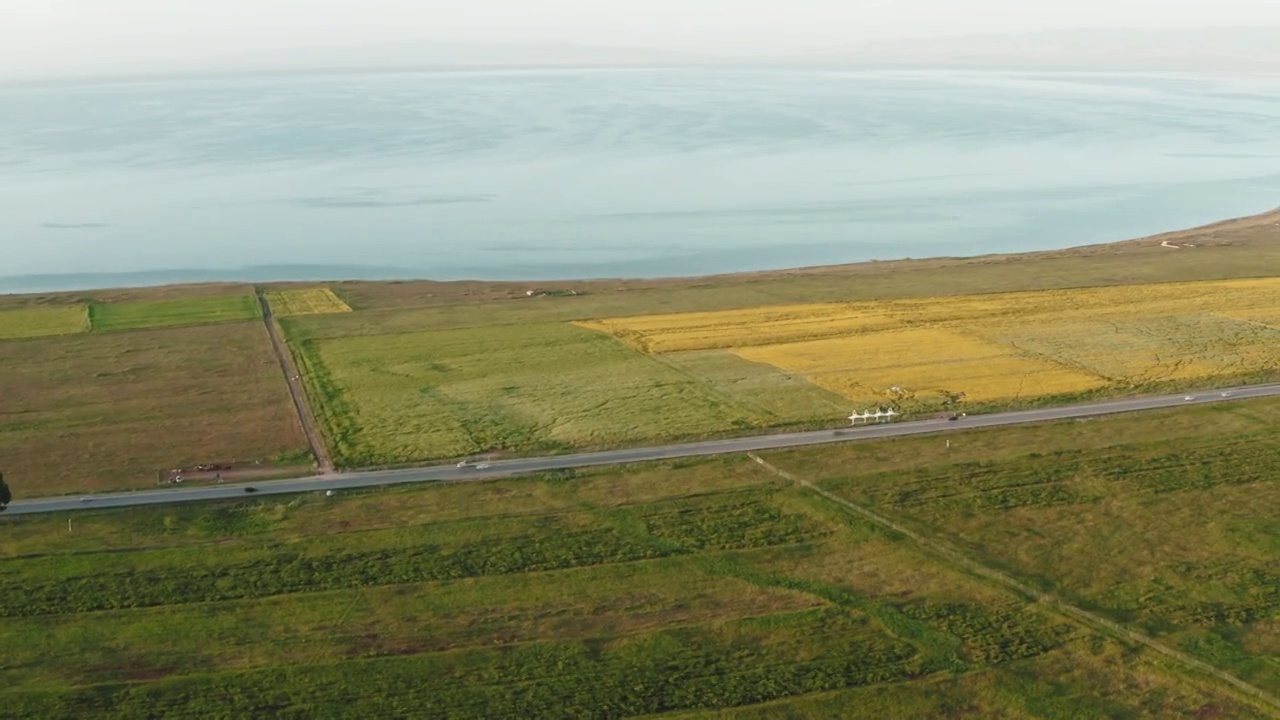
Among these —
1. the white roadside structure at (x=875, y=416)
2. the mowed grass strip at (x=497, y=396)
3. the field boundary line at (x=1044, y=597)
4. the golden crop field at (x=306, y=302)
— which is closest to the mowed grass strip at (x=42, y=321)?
the golden crop field at (x=306, y=302)

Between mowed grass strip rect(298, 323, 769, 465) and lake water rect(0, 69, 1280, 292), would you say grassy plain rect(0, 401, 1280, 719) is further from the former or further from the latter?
lake water rect(0, 69, 1280, 292)

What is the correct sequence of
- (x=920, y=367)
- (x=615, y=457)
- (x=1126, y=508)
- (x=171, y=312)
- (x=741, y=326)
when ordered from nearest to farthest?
1. (x=1126, y=508)
2. (x=615, y=457)
3. (x=920, y=367)
4. (x=741, y=326)
5. (x=171, y=312)

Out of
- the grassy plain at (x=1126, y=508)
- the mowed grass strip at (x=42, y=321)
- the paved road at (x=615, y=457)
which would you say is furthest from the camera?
the mowed grass strip at (x=42, y=321)

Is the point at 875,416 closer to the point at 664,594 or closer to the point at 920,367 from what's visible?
the point at 920,367

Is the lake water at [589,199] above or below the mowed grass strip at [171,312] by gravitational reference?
above

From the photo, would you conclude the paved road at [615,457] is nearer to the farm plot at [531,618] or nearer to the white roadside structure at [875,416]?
the white roadside structure at [875,416]

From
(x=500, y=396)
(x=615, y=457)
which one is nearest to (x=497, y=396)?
(x=500, y=396)

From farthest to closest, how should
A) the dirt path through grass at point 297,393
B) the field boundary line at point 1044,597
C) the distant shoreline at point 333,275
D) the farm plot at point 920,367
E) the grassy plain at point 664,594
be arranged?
the distant shoreline at point 333,275
the farm plot at point 920,367
the dirt path through grass at point 297,393
the field boundary line at point 1044,597
the grassy plain at point 664,594

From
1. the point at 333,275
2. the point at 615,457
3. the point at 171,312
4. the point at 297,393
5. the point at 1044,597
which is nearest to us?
the point at 1044,597
